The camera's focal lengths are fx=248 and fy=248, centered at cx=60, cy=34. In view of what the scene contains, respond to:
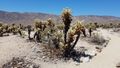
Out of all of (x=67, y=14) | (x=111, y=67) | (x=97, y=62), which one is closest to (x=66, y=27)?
(x=67, y=14)

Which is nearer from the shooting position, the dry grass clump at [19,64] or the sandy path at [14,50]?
the dry grass clump at [19,64]

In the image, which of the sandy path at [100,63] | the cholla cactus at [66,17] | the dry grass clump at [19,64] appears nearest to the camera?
the dry grass clump at [19,64]

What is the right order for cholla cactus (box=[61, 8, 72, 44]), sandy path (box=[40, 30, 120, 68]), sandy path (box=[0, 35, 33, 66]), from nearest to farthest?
sandy path (box=[0, 35, 33, 66]), sandy path (box=[40, 30, 120, 68]), cholla cactus (box=[61, 8, 72, 44])

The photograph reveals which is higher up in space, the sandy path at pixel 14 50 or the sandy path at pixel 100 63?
the sandy path at pixel 14 50

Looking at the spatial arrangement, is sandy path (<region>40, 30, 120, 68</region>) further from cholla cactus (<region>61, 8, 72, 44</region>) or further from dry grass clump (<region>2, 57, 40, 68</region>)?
cholla cactus (<region>61, 8, 72, 44</region>)

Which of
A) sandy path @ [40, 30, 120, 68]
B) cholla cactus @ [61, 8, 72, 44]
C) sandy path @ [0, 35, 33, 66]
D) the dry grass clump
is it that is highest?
cholla cactus @ [61, 8, 72, 44]

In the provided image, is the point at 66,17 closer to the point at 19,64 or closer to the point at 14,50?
the point at 14,50

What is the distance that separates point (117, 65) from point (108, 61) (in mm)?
1563

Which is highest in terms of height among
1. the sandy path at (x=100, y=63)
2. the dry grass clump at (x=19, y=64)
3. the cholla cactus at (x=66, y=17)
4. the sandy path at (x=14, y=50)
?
the cholla cactus at (x=66, y=17)

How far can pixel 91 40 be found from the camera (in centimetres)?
2695

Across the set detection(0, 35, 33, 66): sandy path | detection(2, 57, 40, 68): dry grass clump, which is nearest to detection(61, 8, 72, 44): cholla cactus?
detection(0, 35, 33, 66): sandy path

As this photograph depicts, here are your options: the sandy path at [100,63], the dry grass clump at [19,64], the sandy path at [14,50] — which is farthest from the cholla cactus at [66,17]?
the dry grass clump at [19,64]

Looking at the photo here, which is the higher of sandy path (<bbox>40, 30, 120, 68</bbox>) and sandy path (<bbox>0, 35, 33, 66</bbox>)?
sandy path (<bbox>0, 35, 33, 66</bbox>)

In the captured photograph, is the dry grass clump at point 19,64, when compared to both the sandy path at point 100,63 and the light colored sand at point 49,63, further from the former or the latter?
the sandy path at point 100,63
